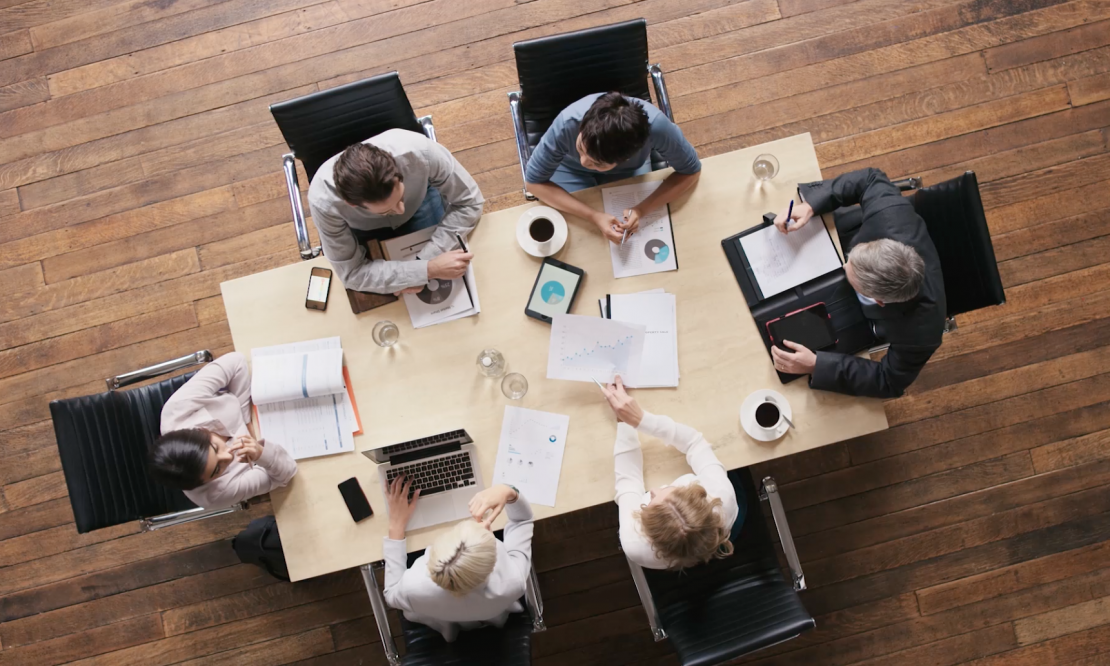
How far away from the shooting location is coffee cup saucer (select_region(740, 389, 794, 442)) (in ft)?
6.78

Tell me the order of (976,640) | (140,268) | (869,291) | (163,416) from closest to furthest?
(869,291) → (163,416) → (976,640) → (140,268)

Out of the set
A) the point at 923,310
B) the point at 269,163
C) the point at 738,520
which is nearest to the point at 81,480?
the point at 269,163

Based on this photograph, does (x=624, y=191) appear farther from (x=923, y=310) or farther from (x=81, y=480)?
(x=81, y=480)

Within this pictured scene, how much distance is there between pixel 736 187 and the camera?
2.21 metres

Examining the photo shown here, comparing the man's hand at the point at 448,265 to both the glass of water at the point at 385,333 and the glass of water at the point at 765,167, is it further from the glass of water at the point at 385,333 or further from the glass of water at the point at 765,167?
the glass of water at the point at 765,167

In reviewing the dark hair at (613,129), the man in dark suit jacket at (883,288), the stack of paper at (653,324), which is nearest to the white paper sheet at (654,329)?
the stack of paper at (653,324)

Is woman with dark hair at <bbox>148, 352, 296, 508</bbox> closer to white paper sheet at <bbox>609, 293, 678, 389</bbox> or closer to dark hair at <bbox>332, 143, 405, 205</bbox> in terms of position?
dark hair at <bbox>332, 143, 405, 205</bbox>

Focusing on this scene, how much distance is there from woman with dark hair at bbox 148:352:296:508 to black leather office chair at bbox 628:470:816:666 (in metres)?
1.16

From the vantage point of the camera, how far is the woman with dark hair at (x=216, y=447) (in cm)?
201

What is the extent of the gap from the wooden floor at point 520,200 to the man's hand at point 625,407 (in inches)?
39.0

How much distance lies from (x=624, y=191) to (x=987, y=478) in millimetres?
2072

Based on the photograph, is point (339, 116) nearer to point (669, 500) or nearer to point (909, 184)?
point (669, 500)

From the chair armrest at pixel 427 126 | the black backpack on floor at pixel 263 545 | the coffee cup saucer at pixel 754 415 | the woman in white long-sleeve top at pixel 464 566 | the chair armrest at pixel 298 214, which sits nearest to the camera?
the woman in white long-sleeve top at pixel 464 566

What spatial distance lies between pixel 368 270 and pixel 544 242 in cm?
55
